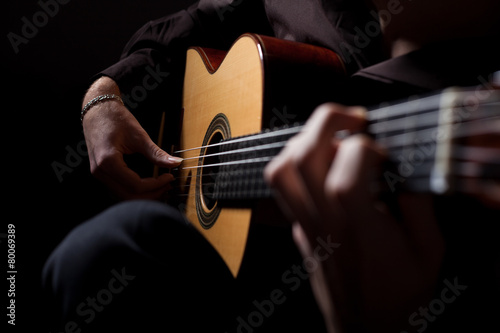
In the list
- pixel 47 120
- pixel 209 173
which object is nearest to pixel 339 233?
pixel 209 173

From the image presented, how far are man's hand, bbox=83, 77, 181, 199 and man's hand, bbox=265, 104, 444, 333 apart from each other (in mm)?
604

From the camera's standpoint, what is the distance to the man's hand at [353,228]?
1.52ft

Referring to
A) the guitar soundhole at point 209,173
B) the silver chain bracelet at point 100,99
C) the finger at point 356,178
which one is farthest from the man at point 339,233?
the silver chain bracelet at point 100,99

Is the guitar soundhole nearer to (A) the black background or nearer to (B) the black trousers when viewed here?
(B) the black trousers

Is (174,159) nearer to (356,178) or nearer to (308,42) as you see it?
(308,42)

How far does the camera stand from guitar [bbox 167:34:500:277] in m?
0.40

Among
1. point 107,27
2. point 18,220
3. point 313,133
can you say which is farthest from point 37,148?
point 313,133

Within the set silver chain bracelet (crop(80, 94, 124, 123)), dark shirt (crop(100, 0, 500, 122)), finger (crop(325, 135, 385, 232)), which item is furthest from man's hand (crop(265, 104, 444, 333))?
silver chain bracelet (crop(80, 94, 124, 123))

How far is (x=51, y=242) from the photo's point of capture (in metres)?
1.24

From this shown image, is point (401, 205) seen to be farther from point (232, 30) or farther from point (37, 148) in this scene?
point (37, 148)

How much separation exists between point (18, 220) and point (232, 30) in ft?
2.90

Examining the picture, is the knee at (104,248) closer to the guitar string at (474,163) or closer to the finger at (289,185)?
the finger at (289,185)

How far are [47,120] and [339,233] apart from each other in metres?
1.29

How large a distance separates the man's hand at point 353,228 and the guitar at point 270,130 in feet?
0.15
